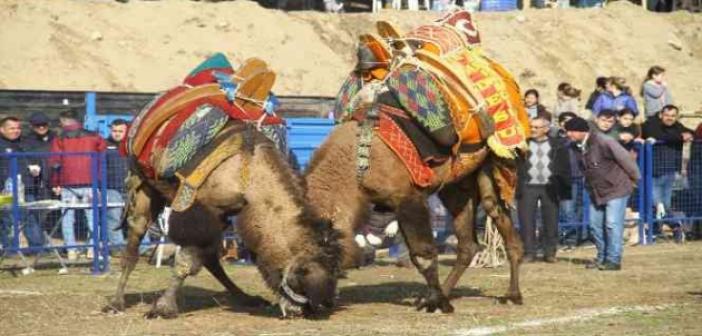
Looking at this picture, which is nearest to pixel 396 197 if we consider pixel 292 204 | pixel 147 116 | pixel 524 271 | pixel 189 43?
pixel 292 204

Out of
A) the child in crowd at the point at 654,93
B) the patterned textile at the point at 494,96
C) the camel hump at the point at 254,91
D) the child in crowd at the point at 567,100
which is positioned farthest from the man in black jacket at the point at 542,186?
the child in crowd at the point at 654,93

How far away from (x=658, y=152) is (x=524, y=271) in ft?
17.3

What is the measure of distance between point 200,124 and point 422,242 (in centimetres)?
216

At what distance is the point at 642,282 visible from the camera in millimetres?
16016

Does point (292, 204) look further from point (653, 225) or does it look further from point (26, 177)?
point (653, 225)

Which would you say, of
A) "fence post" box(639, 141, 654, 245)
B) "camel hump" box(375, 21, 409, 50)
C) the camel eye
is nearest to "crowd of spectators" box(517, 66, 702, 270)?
"fence post" box(639, 141, 654, 245)

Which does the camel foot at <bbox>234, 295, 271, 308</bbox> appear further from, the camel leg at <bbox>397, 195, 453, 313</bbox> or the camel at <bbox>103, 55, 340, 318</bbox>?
the camel leg at <bbox>397, 195, 453, 313</bbox>

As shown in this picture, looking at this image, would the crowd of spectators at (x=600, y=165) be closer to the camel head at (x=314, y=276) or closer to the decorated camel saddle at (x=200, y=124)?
the decorated camel saddle at (x=200, y=124)

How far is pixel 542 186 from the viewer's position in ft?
64.3

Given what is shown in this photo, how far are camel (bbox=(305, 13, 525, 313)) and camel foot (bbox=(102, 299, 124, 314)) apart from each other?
2144mm

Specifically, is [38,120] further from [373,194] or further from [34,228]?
[373,194]

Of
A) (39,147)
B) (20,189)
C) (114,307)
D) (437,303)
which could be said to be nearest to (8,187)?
(20,189)

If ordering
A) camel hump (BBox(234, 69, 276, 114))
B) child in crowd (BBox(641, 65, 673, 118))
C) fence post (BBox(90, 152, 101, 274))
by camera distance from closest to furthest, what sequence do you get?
camel hump (BBox(234, 69, 276, 114)), fence post (BBox(90, 152, 101, 274)), child in crowd (BBox(641, 65, 673, 118))

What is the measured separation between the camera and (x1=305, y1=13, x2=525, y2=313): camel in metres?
12.9
